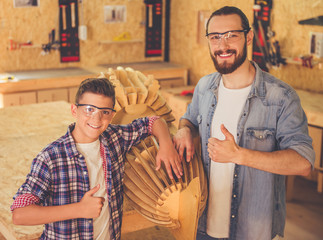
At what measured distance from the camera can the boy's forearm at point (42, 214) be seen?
1.53 m

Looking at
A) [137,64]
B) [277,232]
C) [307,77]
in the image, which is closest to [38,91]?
[137,64]

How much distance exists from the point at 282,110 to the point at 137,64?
4798 mm

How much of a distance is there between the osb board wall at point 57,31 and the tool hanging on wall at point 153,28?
8cm

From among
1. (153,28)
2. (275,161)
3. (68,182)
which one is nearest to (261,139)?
(275,161)

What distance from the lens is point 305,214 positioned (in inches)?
158

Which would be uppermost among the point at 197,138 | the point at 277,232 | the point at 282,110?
the point at 282,110

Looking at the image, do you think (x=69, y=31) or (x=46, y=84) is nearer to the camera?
(x=46, y=84)

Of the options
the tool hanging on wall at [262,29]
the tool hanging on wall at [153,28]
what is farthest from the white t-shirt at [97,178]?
the tool hanging on wall at [153,28]

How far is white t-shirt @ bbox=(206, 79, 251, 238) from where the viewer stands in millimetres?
1974

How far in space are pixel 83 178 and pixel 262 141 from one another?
799mm

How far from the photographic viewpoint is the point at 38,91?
5.32 metres

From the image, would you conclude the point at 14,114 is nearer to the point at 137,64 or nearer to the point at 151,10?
the point at 137,64

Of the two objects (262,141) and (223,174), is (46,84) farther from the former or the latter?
(262,141)

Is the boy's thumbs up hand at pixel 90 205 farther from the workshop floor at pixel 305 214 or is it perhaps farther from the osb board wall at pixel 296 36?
the osb board wall at pixel 296 36
